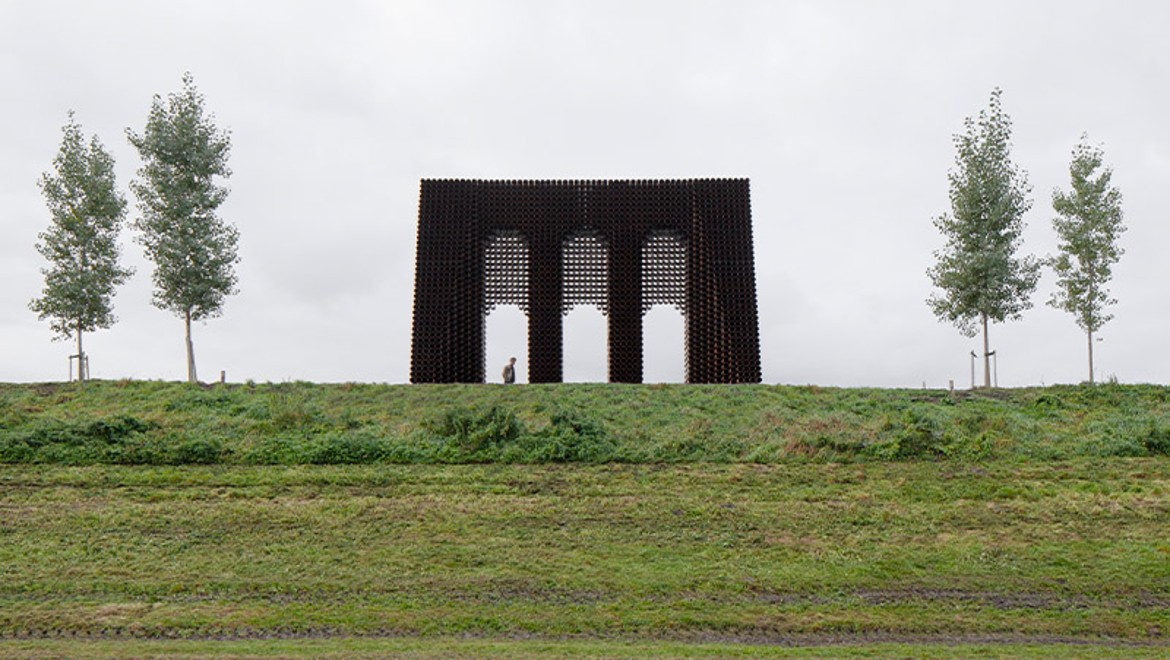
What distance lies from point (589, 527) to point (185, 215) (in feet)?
64.3

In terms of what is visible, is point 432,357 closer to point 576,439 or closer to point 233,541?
point 576,439

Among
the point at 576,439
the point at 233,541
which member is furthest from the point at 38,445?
the point at 576,439

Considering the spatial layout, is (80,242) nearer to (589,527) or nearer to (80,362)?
(80,362)

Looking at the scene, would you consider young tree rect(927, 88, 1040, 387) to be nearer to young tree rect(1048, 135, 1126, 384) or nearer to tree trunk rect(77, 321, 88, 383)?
young tree rect(1048, 135, 1126, 384)

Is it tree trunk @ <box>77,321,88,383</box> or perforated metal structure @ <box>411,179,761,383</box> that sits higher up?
perforated metal structure @ <box>411,179,761,383</box>

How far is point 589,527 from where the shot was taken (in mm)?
12953

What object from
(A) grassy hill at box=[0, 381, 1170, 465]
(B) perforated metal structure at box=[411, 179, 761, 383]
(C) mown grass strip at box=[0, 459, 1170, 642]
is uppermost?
(B) perforated metal structure at box=[411, 179, 761, 383]

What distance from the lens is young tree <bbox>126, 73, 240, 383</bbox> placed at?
1088 inches

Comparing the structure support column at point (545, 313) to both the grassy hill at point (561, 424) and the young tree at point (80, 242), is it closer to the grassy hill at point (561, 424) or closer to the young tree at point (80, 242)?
the grassy hill at point (561, 424)

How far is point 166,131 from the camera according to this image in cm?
2833

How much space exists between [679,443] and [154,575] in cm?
874

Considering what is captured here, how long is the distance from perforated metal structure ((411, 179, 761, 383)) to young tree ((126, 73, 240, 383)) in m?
5.92

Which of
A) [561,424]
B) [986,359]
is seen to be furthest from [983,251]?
[561,424]

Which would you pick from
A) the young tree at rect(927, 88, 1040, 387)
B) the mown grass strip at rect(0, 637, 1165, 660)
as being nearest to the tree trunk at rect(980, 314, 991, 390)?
the young tree at rect(927, 88, 1040, 387)
